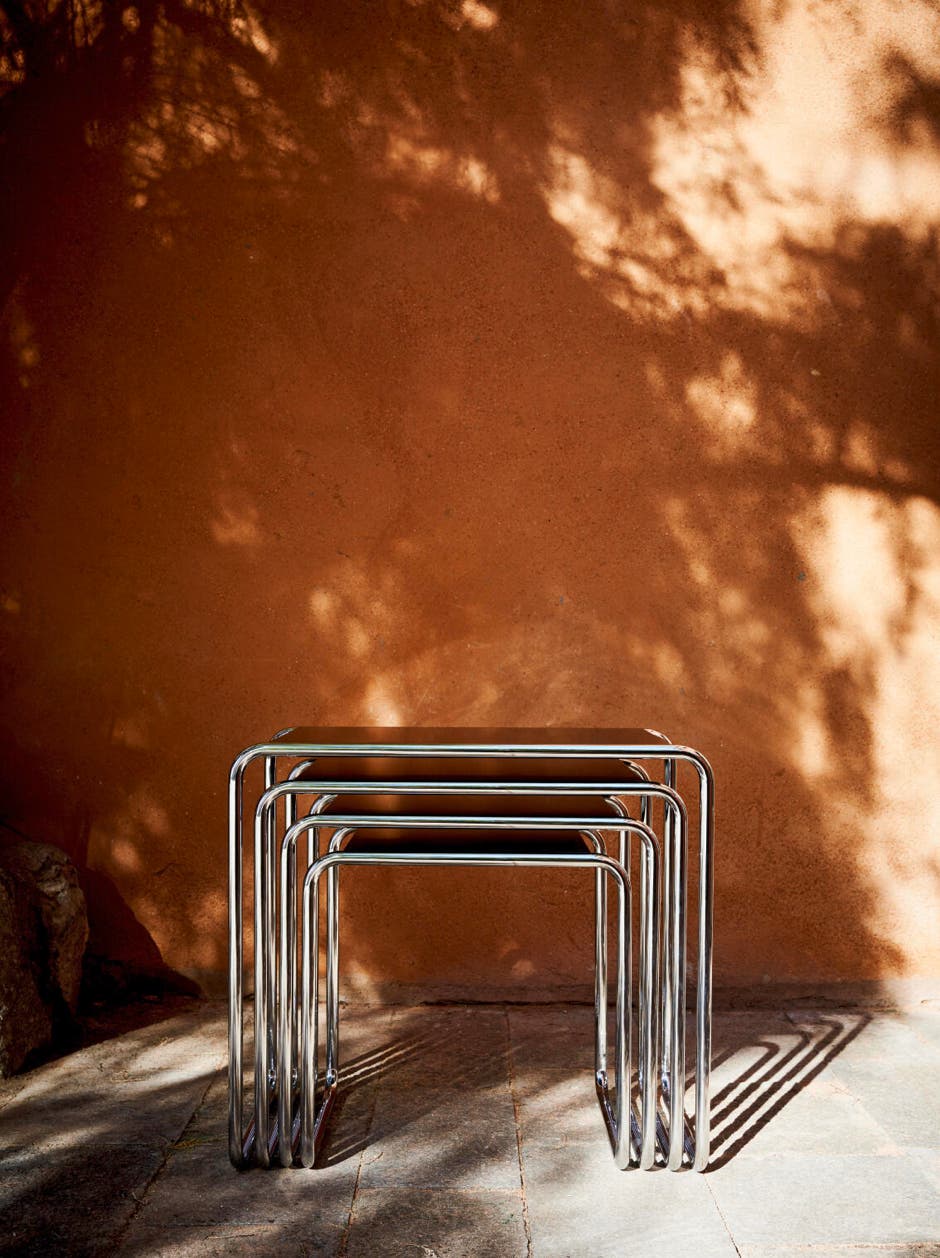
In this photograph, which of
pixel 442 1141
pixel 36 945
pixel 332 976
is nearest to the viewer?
pixel 442 1141

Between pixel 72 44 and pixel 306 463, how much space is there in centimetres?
149

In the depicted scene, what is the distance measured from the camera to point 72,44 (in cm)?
332

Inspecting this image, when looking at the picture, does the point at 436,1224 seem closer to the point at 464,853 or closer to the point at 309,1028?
the point at 309,1028

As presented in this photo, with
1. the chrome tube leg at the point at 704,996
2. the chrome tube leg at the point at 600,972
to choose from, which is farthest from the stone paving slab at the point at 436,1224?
the chrome tube leg at the point at 600,972

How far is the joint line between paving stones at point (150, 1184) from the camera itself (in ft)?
6.50

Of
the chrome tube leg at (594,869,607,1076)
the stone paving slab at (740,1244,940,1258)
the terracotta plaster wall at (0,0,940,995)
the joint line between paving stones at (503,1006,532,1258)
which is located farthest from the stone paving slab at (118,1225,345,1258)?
the terracotta plaster wall at (0,0,940,995)

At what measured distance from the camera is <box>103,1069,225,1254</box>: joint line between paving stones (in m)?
1.98

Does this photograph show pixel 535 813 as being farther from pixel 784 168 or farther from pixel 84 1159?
pixel 784 168

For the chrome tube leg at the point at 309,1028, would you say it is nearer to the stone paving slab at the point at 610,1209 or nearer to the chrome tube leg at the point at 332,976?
the chrome tube leg at the point at 332,976

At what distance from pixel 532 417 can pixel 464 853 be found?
62.3 inches

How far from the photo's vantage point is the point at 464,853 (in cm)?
221

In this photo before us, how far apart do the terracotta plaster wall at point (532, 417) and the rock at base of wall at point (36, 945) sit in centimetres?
45

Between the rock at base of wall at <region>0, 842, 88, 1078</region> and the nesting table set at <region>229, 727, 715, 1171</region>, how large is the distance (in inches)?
30.7

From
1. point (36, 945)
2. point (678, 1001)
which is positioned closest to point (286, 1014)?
point (678, 1001)
